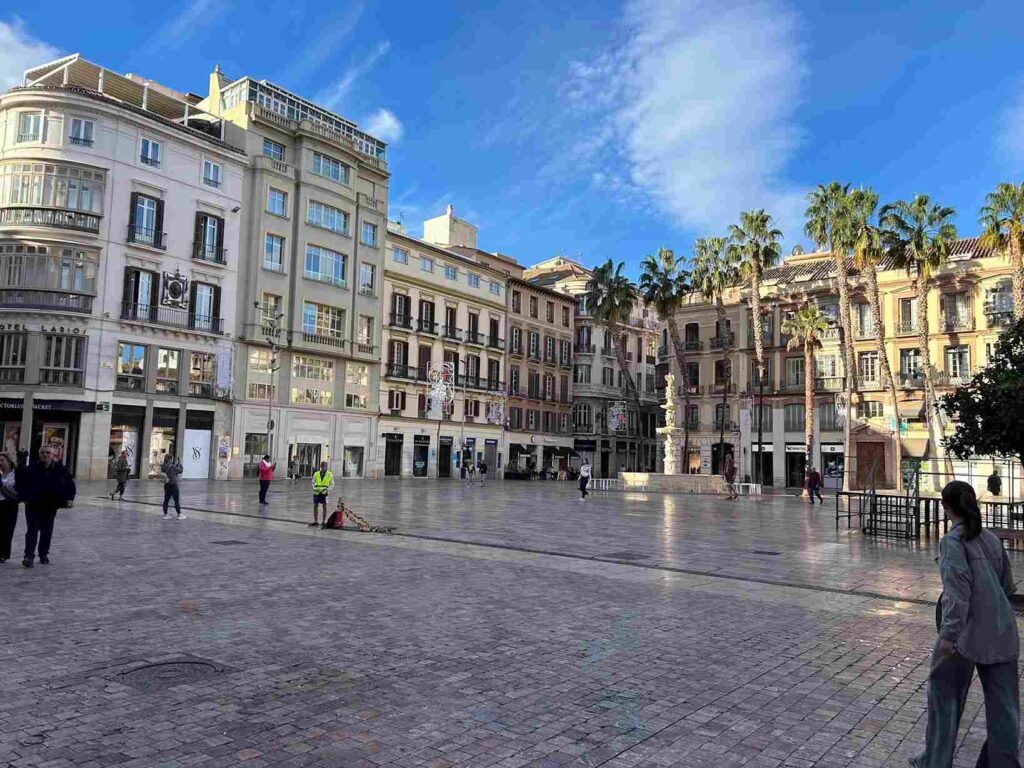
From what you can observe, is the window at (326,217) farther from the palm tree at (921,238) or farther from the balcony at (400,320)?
the palm tree at (921,238)

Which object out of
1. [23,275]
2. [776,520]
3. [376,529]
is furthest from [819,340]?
[23,275]

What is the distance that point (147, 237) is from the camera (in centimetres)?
4134

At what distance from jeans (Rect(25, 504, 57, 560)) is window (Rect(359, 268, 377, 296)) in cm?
4341

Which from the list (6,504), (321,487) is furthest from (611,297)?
(6,504)

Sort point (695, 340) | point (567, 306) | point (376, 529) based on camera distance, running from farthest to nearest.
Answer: point (567, 306), point (695, 340), point (376, 529)

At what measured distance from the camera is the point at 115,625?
7297mm

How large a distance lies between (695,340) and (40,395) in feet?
157

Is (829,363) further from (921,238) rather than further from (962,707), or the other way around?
(962,707)

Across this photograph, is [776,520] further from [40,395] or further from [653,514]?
[40,395]

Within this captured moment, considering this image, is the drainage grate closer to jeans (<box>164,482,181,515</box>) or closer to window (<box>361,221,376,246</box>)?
jeans (<box>164,482,181,515</box>)

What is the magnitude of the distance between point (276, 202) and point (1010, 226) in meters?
42.3

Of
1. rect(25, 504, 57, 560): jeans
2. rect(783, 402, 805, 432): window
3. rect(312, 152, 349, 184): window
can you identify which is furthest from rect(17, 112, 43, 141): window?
rect(783, 402, 805, 432): window

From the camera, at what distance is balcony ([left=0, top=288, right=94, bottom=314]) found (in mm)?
36969

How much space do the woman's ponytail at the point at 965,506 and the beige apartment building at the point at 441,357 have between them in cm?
5158
